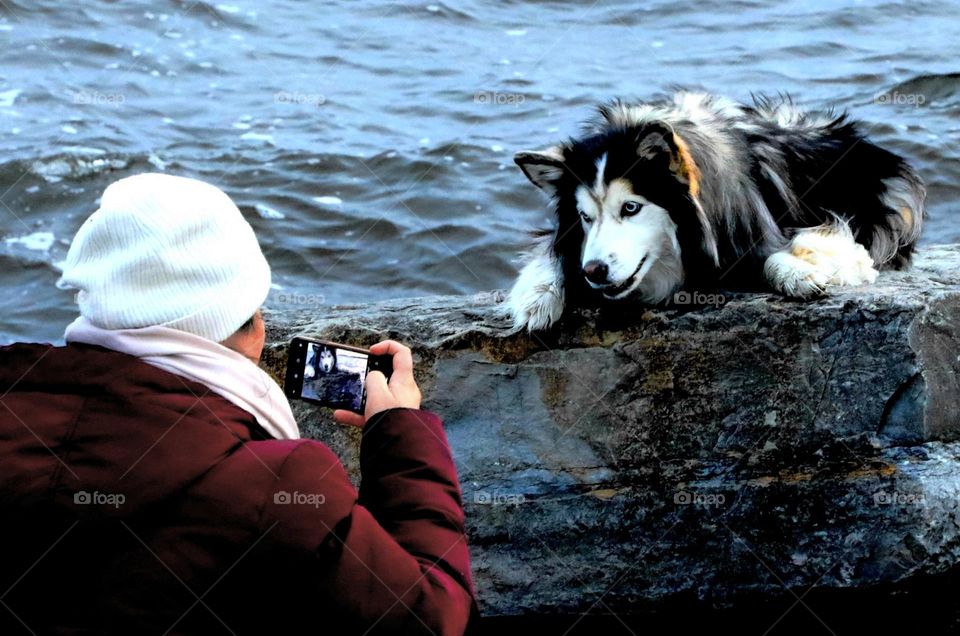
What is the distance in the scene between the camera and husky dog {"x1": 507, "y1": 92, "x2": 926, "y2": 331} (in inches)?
146

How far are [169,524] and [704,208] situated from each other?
2630 millimetres

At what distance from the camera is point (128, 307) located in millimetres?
1783

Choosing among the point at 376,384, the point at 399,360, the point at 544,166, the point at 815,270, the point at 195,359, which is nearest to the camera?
the point at 195,359

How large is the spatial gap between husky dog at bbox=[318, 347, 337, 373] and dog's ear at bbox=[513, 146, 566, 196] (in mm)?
1808

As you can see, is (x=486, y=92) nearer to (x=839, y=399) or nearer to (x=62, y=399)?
(x=839, y=399)

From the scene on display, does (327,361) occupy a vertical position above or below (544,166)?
above

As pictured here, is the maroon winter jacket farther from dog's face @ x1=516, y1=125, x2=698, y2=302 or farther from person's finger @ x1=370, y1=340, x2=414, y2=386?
dog's face @ x1=516, y1=125, x2=698, y2=302

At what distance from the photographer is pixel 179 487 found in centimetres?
162

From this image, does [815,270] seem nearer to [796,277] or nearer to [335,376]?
[796,277]

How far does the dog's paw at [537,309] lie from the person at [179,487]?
180 cm

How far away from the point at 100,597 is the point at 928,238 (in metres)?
6.39

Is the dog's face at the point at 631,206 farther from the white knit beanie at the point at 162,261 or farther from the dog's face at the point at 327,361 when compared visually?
the white knit beanie at the point at 162,261

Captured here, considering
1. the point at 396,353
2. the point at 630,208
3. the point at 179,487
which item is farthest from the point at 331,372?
the point at 630,208

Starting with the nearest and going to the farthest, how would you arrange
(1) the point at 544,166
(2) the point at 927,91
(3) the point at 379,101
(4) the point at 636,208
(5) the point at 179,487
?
(5) the point at 179,487 → (4) the point at 636,208 → (1) the point at 544,166 → (2) the point at 927,91 → (3) the point at 379,101
